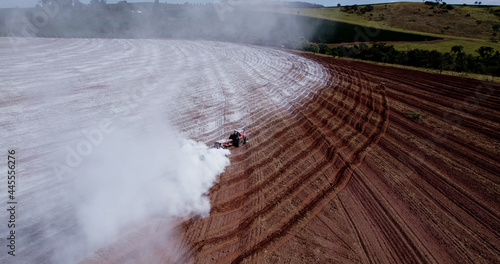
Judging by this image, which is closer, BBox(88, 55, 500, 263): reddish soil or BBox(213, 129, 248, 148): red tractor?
BBox(88, 55, 500, 263): reddish soil

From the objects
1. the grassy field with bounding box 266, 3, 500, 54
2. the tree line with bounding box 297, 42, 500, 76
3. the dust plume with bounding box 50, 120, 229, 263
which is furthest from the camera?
the grassy field with bounding box 266, 3, 500, 54

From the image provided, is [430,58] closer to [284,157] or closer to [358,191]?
[284,157]

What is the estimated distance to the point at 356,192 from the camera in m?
7.57

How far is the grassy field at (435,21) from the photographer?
38094mm

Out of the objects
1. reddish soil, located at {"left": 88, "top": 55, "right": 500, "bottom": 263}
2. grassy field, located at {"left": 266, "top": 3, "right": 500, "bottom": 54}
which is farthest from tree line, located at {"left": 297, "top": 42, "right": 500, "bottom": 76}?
reddish soil, located at {"left": 88, "top": 55, "right": 500, "bottom": 263}

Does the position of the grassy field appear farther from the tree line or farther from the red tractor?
the red tractor

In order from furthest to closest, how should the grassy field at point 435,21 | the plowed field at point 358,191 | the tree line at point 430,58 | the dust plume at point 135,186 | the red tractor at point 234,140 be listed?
the grassy field at point 435,21 < the tree line at point 430,58 < the red tractor at point 234,140 < the plowed field at point 358,191 < the dust plume at point 135,186

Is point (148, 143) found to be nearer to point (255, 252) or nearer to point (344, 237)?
point (255, 252)

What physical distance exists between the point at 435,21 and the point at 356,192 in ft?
171

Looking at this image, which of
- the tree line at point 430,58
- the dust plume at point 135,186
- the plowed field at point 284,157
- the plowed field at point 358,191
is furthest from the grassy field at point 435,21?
the dust plume at point 135,186

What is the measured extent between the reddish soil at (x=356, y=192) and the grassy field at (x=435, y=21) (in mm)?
27788

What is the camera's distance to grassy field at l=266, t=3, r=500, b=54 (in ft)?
125

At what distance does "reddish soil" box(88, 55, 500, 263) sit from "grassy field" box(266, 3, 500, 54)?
27788 mm

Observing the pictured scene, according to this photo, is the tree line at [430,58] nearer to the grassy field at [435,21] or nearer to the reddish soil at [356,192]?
the grassy field at [435,21]
